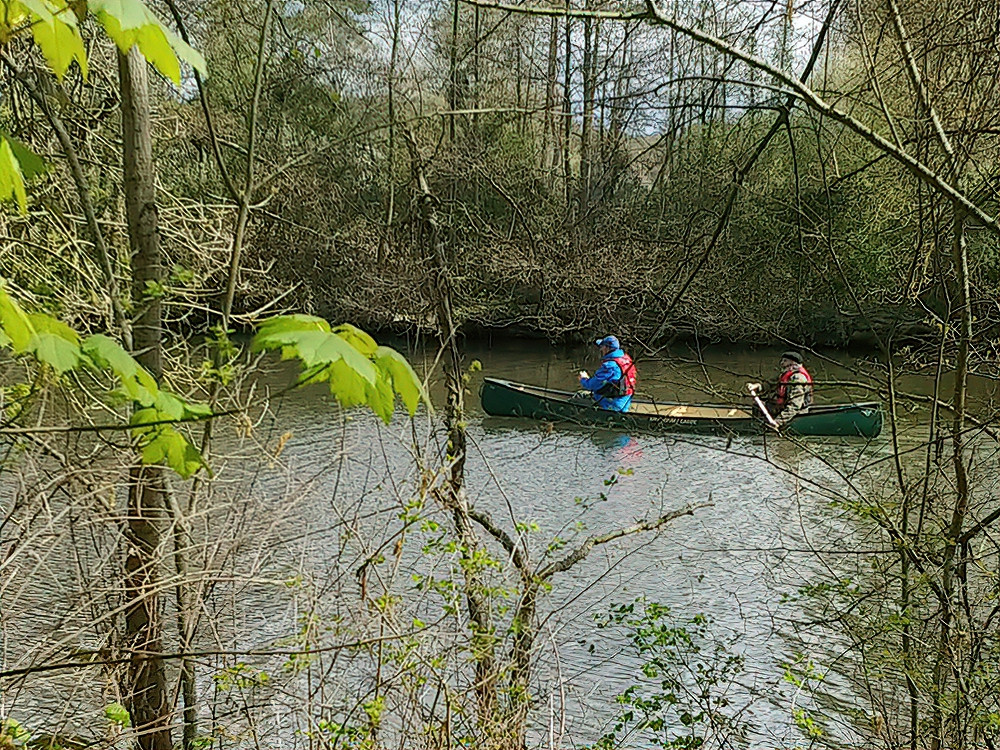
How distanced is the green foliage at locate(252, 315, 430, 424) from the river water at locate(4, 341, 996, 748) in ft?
4.93

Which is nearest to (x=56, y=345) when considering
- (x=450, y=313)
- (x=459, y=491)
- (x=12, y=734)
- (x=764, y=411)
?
(x=12, y=734)

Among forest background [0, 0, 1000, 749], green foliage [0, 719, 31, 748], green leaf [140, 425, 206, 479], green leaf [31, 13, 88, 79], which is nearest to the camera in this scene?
green leaf [31, 13, 88, 79]

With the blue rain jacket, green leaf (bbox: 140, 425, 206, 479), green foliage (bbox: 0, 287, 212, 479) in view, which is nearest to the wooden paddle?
green leaf (bbox: 140, 425, 206, 479)

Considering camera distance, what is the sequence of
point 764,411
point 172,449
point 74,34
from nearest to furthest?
point 74,34, point 172,449, point 764,411

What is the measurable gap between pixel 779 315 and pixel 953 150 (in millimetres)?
3255

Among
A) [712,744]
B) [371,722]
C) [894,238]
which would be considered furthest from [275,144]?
[371,722]

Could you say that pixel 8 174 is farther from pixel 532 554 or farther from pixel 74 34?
pixel 532 554

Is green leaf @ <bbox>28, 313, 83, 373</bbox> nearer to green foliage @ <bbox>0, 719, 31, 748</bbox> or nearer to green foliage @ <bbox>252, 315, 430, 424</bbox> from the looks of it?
green foliage @ <bbox>252, 315, 430, 424</bbox>

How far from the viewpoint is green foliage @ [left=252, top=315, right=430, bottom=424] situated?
1.10 metres

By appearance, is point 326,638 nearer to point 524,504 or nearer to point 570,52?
point 570,52

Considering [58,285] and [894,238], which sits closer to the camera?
[58,285]

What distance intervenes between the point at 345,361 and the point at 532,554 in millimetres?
6515

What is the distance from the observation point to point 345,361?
1.10 meters

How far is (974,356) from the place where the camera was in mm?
4113
